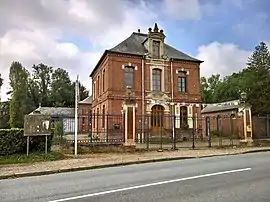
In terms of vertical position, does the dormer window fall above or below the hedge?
above

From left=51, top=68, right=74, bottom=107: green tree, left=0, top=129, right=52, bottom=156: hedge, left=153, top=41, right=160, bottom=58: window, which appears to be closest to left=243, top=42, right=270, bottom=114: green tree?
left=153, top=41, right=160, bottom=58: window

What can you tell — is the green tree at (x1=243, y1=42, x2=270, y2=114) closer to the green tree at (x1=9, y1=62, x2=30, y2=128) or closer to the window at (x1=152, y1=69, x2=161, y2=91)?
the window at (x1=152, y1=69, x2=161, y2=91)

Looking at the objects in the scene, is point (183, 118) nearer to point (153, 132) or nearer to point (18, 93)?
point (153, 132)

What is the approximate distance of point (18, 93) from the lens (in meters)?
53.7

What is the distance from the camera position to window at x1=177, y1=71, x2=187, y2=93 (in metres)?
28.8

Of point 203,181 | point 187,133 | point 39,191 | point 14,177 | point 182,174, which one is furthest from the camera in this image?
point 187,133

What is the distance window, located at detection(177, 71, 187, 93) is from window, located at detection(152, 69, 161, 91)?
6.83ft

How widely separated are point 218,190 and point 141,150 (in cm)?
1030

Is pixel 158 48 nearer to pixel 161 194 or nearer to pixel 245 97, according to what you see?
pixel 245 97

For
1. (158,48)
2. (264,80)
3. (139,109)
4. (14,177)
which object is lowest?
(14,177)

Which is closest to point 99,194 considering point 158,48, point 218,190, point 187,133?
point 218,190

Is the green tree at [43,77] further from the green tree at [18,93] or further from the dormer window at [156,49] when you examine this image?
the dormer window at [156,49]

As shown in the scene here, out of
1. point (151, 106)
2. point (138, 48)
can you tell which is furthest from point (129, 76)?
point (151, 106)

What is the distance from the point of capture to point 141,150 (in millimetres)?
16453
